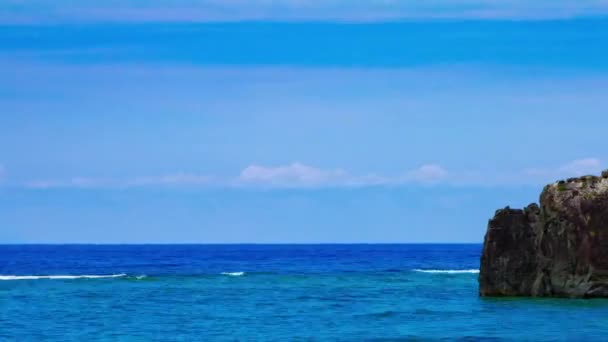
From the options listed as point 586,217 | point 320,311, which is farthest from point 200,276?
point 586,217

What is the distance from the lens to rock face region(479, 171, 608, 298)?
60.1 metres

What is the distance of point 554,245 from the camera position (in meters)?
62.2

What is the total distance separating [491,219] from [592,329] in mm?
18015

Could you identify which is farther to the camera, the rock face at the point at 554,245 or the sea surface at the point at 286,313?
the rock face at the point at 554,245

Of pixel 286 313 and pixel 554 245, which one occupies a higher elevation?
pixel 554 245

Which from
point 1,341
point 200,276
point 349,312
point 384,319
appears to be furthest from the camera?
point 200,276

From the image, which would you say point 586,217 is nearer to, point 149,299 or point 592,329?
point 592,329

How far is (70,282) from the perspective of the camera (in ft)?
299

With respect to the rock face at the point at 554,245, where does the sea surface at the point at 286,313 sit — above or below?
below

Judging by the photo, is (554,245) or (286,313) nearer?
(286,313)

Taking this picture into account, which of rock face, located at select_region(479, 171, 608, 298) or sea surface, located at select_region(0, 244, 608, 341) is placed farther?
rock face, located at select_region(479, 171, 608, 298)

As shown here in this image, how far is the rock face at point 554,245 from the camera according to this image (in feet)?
197

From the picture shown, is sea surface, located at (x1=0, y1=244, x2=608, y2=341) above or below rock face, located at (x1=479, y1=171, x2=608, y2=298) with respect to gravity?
below

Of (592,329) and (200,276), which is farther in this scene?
(200,276)
